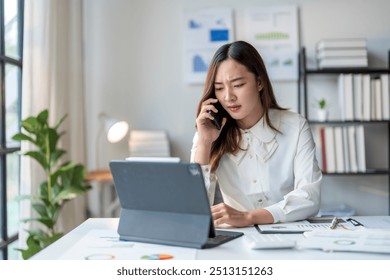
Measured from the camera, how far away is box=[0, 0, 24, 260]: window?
2.75 metres

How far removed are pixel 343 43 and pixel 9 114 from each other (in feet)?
6.80

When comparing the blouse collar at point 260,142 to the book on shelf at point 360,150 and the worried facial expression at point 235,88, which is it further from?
the book on shelf at point 360,150

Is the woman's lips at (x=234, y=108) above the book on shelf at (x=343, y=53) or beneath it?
beneath

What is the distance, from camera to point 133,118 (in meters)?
3.68

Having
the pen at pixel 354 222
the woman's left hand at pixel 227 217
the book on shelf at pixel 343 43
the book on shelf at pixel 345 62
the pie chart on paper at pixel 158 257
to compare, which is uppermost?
the book on shelf at pixel 343 43


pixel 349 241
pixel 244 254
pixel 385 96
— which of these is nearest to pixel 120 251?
pixel 244 254

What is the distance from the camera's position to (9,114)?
2840 mm

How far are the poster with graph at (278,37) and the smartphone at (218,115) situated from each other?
1.70m

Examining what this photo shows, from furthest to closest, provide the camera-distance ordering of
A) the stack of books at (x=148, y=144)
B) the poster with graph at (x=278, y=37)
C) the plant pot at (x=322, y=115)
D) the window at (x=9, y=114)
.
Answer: the poster with graph at (x=278, y=37)
the plant pot at (x=322, y=115)
the stack of books at (x=148, y=144)
the window at (x=9, y=114)

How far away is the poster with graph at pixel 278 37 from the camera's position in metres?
3.62

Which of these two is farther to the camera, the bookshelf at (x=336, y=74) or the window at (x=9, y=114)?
the bookshelf at (x=336, y=74)

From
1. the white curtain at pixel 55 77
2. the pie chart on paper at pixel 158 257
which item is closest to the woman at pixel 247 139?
the pie chart on paper at pixel 158 257

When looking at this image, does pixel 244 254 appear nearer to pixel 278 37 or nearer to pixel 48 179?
pixel 48 179
